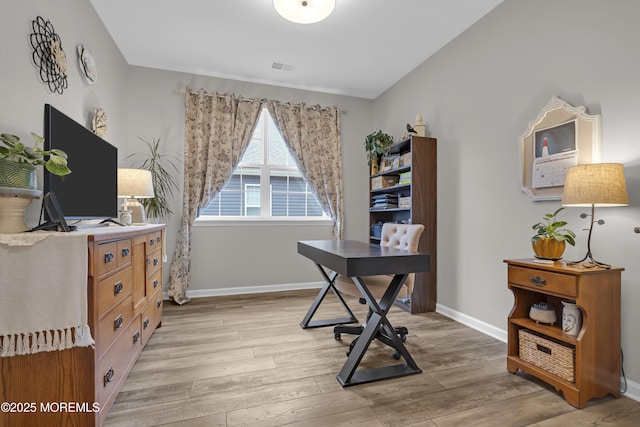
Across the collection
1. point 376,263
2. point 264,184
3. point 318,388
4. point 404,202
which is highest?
point 264,184

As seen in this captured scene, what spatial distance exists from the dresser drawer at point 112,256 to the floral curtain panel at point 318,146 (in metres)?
2.58

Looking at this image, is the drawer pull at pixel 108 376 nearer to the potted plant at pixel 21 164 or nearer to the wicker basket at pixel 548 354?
the potted plant at pixel 21 164

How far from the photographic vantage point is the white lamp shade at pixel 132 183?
251 centimetres

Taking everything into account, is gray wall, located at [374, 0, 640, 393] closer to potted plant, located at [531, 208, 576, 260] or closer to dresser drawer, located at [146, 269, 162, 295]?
potted plant, located at [531, 208, 576, 260]

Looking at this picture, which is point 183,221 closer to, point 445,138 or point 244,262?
point 244,262

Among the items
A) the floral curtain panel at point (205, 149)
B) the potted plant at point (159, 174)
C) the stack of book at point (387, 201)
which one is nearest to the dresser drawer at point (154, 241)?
the potted plant at point (159, 174)

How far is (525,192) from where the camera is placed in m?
2.26

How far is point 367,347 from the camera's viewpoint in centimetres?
185

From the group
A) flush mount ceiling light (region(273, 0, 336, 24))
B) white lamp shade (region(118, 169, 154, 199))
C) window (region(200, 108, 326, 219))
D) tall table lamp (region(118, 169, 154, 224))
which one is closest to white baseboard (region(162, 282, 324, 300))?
window (region(200, 108, 326, 219))

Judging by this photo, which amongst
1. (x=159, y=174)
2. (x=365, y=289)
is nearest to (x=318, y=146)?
(x=159, y=174)

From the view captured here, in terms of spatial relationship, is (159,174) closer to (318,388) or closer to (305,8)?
(305,8)

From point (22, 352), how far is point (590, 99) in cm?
320

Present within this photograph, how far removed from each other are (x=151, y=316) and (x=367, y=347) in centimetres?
169

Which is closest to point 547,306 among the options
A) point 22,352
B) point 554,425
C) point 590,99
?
point 554,425
